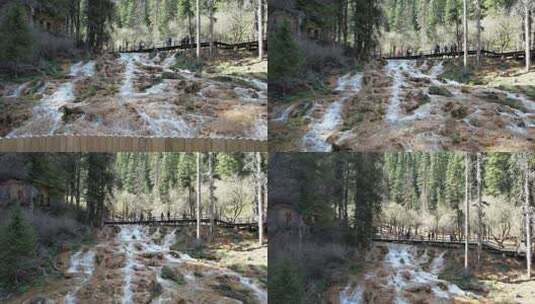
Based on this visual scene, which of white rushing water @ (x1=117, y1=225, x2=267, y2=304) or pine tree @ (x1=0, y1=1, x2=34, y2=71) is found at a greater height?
pine tree @ (x1=0, y1=1, x2=34, y2=71)

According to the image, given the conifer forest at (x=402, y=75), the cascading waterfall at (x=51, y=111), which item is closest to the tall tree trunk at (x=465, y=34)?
the conifer forest at (x=402, y=75)

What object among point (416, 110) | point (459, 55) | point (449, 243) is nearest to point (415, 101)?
point (416, 110)

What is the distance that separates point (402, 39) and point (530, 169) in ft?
3.98

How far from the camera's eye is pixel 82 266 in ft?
11.8

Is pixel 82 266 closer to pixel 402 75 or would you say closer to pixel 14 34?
pixel 14 34

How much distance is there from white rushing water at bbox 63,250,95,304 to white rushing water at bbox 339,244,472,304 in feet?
5.57

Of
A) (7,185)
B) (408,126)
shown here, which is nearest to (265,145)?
(408,126)

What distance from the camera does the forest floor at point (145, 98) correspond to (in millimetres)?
3658

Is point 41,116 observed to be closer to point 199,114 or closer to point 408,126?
point 199,114

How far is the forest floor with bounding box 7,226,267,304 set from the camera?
3.58 metres

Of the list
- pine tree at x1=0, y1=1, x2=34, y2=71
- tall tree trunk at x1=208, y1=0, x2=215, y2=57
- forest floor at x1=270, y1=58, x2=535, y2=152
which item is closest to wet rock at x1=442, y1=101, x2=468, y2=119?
forest floor at x1=270, y1=58, x2=535, y2=152

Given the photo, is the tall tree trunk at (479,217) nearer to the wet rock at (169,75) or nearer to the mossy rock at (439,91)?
the mossy rock at (439,91)

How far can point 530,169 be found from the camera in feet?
11.6

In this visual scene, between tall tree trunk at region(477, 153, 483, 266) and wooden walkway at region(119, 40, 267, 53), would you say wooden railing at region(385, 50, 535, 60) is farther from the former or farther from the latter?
wooden walkway at region(119, 40, 267, 53)
